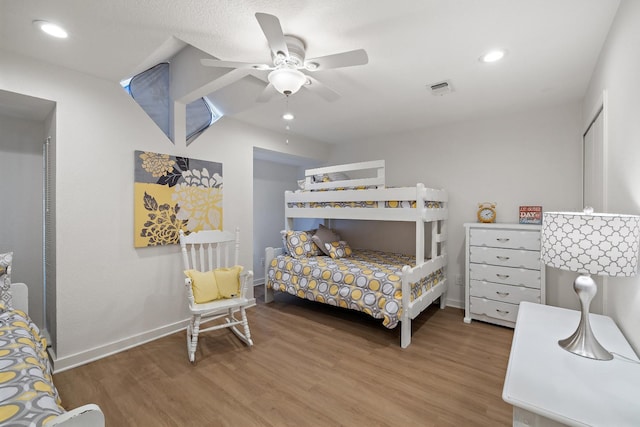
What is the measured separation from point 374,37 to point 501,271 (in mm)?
2599

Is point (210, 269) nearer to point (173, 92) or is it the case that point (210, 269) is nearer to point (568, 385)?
point (173, 92)

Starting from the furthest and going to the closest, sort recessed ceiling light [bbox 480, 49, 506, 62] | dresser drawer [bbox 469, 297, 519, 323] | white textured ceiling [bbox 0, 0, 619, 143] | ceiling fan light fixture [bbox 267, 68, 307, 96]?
dresser drawer [bbox 469, 297, 519, 323], recessed ceiling light [bbox 480, 49, 506, 62], ceiling fan light fixture [bbox 267, 68, 307, 96], white textured ceiling [bbox 0, 0, 619, 143]

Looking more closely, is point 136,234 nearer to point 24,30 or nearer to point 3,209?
point 3,209

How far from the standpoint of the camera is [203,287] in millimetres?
2477

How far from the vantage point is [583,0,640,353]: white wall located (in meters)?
1.25

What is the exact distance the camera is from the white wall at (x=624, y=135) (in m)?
1.25

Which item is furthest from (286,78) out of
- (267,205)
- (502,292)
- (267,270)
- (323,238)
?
(267,205)

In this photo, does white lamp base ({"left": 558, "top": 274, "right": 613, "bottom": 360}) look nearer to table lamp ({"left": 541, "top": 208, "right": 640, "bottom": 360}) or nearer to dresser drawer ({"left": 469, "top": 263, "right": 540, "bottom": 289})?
table lamp ({"left": 541, "top": 208, "right": 640, "bottom": 360})

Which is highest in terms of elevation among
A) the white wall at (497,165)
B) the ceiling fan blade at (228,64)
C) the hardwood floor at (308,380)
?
the ceiling fan blade at (228,64)

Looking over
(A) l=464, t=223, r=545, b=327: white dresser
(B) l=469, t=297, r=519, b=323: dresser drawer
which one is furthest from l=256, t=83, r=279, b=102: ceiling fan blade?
(B) l=469, t=297, r=519, b=323: dresser drawer

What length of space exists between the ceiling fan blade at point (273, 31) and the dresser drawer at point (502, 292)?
2.97 m

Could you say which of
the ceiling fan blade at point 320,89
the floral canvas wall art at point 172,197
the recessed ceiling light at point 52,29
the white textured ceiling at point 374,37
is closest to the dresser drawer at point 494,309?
the white textured ceiling at point 374,37

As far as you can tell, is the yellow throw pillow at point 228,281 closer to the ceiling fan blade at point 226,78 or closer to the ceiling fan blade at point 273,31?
the ceiling fan blade at point 226,78

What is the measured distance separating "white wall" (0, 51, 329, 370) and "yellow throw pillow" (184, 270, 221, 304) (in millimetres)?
516
